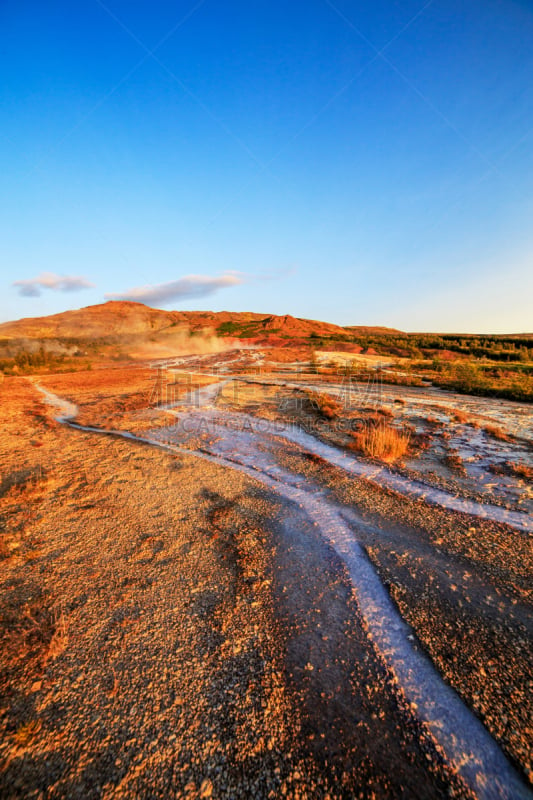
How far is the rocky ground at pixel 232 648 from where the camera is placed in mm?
2172

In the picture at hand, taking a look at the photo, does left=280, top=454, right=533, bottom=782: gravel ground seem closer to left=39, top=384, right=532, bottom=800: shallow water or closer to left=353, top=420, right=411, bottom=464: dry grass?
left=39, top=384, right=532, bottom=800: shallow water

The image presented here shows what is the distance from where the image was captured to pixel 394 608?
3602 mm

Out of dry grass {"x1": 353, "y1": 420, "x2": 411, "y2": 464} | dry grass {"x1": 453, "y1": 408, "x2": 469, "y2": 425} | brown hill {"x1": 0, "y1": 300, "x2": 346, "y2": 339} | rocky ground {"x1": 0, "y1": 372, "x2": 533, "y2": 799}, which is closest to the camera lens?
rocky ground {"x1": 0, "y1": 372, "x2": 533, "y2": 799}

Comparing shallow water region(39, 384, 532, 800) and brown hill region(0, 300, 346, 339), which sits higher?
brown hill region(0, 300, 346, 339)

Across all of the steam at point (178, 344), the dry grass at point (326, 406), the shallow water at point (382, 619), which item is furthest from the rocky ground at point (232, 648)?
the steam at point (178, 344)

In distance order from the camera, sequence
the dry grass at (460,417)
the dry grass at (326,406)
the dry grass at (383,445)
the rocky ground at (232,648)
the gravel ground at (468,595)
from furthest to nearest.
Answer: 1. the dry grass at (326,406)
2. the dry grass at (460,417)
3. the dry grass at (383,445)
4. the gravel ground at (468,595)
5. the rocky ground at (232,648)

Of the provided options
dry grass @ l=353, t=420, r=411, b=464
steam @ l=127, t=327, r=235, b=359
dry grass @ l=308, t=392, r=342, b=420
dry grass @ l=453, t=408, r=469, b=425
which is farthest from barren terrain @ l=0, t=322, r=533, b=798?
steam @ l=127, t=327, r=235, b=359

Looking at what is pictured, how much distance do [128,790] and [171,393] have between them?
1785cm

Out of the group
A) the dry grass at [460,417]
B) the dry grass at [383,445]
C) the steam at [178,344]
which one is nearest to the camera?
the dry grass at [383,445]

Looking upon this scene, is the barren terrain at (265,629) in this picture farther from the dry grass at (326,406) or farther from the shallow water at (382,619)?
the dry grass at (326,406)

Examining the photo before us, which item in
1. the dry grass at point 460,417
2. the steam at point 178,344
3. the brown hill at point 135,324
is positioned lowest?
the dry grass at point 460,417

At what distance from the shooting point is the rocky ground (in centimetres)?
217

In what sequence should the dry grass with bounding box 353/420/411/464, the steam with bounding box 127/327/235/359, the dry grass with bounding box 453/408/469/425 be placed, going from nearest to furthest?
the dry grass with bounding box 353/420/411/464 < the dry grass with bounding box 453/408/469/425 < the steam with bounding box 127/327/235/359

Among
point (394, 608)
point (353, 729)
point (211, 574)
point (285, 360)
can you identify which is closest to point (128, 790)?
point (353, 729)
